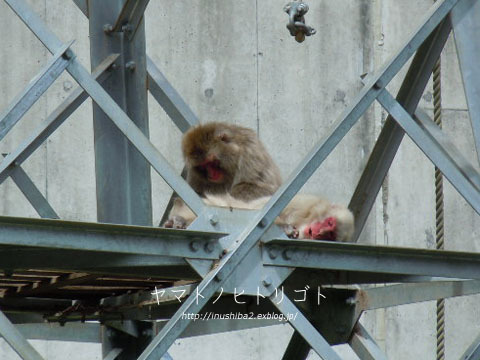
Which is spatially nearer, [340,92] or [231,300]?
[231,300]

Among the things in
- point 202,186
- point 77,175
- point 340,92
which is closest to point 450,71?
point 340,92

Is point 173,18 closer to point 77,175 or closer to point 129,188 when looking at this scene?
point 77,175

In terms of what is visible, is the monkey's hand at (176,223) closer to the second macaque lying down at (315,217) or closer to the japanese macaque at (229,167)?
the second macaque lying down at (315,217)

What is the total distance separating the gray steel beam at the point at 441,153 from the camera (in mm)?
5281

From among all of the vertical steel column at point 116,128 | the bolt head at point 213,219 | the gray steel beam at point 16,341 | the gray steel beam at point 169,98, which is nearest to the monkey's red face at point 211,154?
the gray steel beam at point 169,98

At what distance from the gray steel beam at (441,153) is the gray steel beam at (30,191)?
1.97 metres

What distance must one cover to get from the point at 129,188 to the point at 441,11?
5.72 ft

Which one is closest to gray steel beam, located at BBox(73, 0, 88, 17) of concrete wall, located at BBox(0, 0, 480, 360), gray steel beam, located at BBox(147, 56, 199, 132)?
gray steel beam, located at BBox(147, 56, 199, 132)

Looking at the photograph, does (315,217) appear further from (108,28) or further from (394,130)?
(108,28)

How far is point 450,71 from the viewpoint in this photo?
1174 cm

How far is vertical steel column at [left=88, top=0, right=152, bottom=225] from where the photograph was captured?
6.20 metres

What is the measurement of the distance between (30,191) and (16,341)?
1.60 m

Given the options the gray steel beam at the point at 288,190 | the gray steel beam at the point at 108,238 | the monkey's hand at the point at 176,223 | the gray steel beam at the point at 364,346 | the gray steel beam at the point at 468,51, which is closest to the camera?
the gray steel beam at the point at 108,238

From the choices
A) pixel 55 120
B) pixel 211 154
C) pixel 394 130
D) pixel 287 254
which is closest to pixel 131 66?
pixel 55 120
